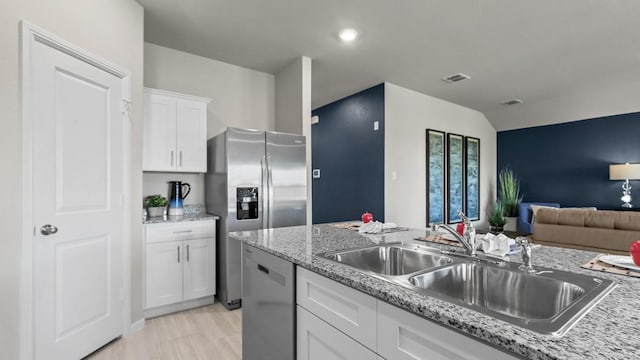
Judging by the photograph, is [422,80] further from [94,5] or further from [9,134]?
[9,134]

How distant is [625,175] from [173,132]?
6.68 metres

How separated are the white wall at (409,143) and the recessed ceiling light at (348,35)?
1.53 m

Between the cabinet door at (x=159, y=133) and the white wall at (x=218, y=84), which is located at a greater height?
the white wall at (x=218, y=84)

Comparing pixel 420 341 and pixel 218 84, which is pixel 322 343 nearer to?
pixel 420 341

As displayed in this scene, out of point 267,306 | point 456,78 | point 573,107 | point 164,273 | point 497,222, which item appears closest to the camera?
point 267,306

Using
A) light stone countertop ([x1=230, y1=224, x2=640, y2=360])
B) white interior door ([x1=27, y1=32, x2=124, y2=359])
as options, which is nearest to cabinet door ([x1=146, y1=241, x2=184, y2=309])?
white interior door ([x1=27, y1=32, x2=124, y2=359])

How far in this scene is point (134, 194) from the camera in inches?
98.3

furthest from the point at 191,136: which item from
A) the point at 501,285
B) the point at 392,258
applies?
the point at 501,285

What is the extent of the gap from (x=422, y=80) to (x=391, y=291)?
414cm

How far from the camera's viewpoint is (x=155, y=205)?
3018mm

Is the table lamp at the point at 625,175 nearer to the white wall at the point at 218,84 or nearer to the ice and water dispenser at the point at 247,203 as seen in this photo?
the white wall at the point at 218,84

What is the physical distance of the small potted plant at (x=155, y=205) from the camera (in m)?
3.01

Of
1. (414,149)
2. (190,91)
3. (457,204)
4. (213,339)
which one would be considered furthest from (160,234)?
(457,204)

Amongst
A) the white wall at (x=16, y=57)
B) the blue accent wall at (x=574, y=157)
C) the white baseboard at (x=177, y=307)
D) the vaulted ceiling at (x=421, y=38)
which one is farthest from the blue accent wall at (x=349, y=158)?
the blue accent wall at (x=574, y=157)
